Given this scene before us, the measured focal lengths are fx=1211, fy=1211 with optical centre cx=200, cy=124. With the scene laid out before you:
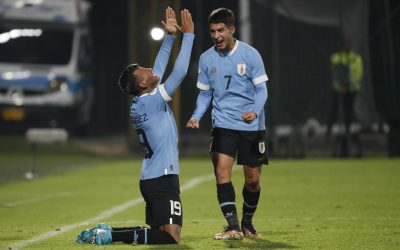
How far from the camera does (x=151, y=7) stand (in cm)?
2645

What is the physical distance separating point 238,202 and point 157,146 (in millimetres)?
5149

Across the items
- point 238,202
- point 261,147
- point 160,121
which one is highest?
point 160,121

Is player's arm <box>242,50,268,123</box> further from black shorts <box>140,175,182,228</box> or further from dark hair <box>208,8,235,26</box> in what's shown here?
black shorts <box>140,175,182,228</box>

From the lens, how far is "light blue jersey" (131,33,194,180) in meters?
10.2

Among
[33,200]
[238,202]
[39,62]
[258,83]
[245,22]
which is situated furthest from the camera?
[39,62]

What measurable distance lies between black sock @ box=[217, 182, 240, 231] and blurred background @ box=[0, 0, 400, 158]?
46.2ft

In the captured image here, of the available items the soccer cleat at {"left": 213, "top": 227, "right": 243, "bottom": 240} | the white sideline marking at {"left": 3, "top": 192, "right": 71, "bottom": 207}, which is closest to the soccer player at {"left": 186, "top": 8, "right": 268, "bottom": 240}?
the soccer cleat at {"left": 213, "top": 227, "right": 243, "bottom": 240}

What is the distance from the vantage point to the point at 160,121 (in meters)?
10.3

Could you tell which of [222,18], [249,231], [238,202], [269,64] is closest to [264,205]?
[238,202]

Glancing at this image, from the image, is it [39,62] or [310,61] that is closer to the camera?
[310,61]

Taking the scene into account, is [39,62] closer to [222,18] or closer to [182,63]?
[222,18]

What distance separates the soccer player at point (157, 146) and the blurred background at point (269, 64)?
14725 millimetres

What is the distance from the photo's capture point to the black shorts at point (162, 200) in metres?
10.3

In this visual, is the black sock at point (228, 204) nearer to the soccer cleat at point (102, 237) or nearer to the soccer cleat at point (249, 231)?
the soccer cleat at point (249, 231)
